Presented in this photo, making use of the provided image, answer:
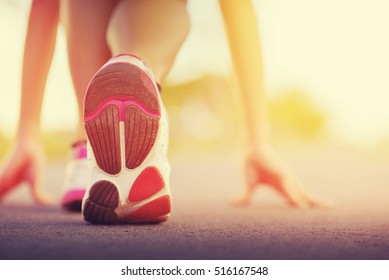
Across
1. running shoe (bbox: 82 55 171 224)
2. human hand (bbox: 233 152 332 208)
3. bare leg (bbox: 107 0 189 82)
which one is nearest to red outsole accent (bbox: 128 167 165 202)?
running shoe (bbox: 82 55 171 224)

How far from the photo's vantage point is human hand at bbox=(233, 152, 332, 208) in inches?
60.9

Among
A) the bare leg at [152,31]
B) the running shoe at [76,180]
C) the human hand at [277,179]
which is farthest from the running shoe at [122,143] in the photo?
the human hand at [277,179]

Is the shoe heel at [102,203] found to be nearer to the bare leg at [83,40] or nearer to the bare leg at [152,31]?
the bare leg at [152,31]

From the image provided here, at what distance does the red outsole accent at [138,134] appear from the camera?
976 mm

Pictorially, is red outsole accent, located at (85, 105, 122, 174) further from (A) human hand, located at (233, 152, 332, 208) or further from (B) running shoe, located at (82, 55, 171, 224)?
(A) human hand, located at (233, 152, 332, 208)

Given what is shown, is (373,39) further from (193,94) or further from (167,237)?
(193,94)

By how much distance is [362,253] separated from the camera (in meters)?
0.78

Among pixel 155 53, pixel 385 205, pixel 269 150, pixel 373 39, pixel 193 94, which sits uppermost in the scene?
pixel 193 94

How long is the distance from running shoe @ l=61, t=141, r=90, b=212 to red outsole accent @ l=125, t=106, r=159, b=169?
0.33m

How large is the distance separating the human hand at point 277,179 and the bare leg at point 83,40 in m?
0.55

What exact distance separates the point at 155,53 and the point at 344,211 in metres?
0.69

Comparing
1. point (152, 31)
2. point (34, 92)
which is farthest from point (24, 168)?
point (152, 31)

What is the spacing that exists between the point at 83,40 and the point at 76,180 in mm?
368
